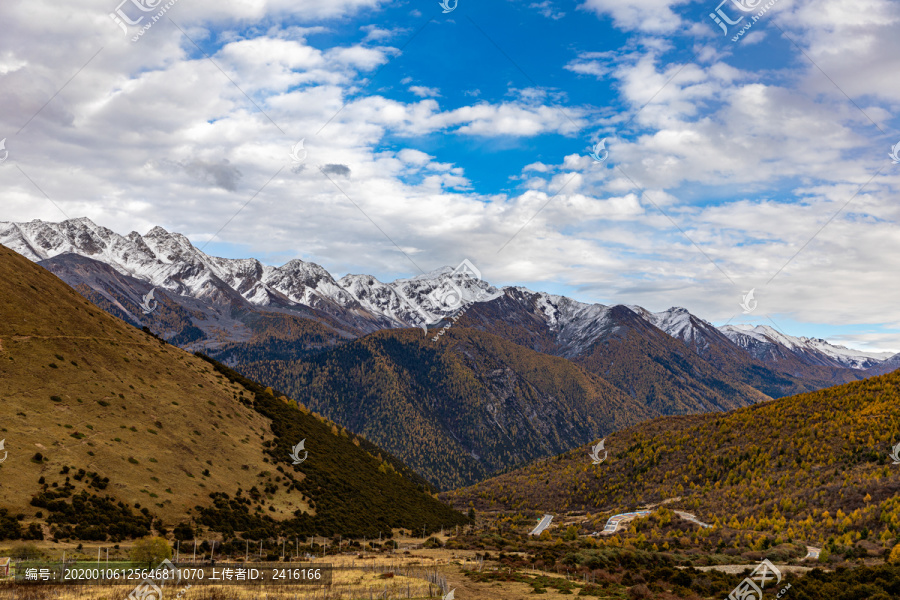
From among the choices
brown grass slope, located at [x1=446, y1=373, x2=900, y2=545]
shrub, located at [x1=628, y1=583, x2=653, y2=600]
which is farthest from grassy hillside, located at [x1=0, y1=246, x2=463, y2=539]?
shrub, located at [x1=628, y1=583, x2=653, y2=600]

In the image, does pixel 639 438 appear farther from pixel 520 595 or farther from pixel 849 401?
pixel 520 595

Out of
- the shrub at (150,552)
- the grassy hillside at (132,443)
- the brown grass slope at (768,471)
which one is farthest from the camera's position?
the brown grass slope at (768,471)

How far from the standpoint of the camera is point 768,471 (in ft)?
309

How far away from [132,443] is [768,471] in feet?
336

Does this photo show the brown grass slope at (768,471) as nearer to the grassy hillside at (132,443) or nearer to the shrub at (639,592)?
the shrub at (639,592)

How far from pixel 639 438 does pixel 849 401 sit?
165 ft

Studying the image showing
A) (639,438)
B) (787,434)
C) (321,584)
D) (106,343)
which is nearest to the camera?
(321,584)

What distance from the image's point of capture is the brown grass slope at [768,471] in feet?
238

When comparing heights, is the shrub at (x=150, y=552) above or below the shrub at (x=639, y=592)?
above

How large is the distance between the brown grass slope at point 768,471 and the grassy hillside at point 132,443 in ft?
148

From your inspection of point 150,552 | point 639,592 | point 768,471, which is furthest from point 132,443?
point 768,471

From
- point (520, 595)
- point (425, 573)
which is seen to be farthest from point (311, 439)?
point (520, 595)

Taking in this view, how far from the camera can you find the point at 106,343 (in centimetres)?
8769

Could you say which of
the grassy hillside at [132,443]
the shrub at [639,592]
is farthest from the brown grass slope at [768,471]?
the grassy hillside at [132,443]
